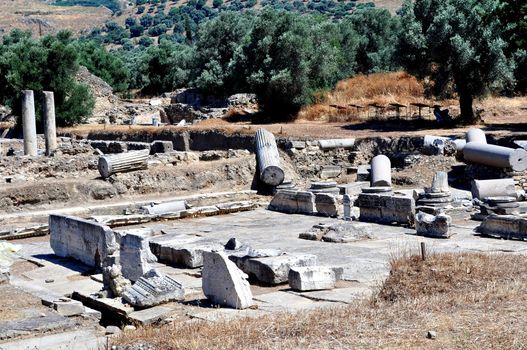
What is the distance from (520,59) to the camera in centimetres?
3353

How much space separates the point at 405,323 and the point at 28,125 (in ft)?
83.4

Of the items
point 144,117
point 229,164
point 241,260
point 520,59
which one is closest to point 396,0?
point 144,117

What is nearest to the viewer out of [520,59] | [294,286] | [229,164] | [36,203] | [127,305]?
[127,305]

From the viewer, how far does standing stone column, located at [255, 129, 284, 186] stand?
24.1 meters

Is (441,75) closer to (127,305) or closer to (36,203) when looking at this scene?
(36,203)

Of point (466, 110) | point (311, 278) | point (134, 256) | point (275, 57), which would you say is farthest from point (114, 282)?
point (275, 57)

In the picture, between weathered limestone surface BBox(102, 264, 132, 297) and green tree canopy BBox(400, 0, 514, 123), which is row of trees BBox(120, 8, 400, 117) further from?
weathered limestone surface BBox(102, 264, 132, 297)

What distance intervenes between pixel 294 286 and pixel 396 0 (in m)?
109

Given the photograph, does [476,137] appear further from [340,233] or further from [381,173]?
[340,233]

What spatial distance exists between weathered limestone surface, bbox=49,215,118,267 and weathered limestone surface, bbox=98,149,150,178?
687cm

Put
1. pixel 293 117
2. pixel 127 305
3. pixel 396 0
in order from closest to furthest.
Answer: pixel 127 305
pixel 293 117
pixel 396 0

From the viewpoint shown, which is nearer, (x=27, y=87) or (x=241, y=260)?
(x=241, y=260)

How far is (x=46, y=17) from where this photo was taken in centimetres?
14512

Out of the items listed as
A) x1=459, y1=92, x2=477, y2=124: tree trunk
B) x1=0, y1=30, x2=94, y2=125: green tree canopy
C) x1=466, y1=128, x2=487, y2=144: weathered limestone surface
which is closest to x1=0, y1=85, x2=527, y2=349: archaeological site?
x1=466, y1=128, x2=487, y2=144: weathered limestone surface
